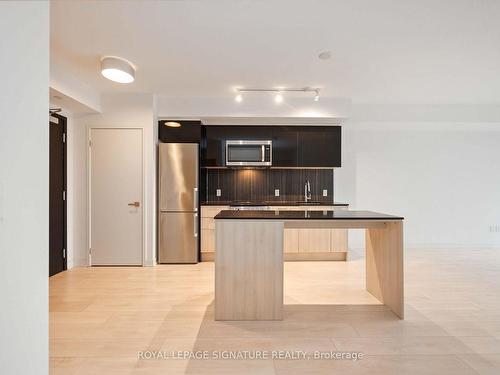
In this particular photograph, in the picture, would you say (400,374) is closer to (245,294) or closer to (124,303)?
(245,294)

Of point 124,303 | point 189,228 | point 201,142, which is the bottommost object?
point 124,303

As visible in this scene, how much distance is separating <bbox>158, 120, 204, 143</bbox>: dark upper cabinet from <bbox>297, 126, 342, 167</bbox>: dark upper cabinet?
1665mm

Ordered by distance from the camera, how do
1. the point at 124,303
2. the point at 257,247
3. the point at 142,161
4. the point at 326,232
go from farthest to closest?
the point at 326,232, the point at 142,161, the point at 124,303, the point at 257,247

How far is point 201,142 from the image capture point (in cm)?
425

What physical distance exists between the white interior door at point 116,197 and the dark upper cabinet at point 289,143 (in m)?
1.13

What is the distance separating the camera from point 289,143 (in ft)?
14.5

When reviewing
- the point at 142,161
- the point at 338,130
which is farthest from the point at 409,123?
the point at 142,161

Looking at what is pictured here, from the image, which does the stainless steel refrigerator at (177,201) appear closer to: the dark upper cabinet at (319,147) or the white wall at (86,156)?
the white wall at (86,156)

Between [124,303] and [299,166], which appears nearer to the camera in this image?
[124,303]

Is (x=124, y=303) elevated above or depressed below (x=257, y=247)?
below

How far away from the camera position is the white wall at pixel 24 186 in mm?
1046

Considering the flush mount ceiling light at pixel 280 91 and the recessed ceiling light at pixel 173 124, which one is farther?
the recessed ceiling light at pixel 173 124

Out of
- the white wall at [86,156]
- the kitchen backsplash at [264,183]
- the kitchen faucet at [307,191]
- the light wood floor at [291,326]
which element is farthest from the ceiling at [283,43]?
the light wood floor at [291,326]

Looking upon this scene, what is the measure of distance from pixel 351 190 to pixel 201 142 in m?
2.72
